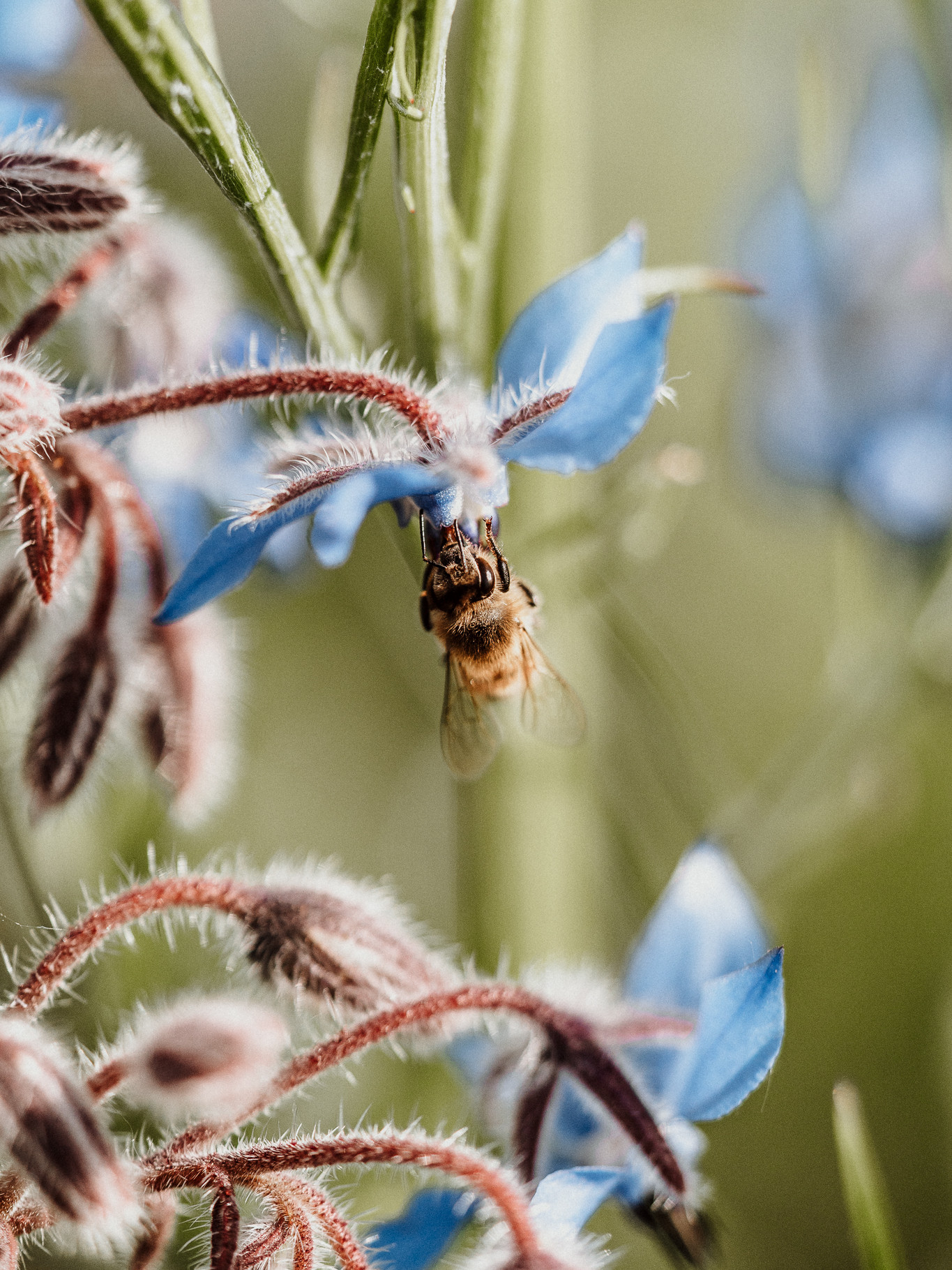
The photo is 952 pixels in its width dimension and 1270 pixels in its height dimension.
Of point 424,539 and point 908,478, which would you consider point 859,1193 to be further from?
point 908,478

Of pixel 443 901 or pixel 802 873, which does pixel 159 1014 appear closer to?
pixel 802 873

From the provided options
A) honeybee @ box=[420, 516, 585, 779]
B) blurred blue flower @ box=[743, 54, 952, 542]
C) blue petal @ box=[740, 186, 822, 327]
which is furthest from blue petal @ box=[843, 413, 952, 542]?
honeybee @ box=[420, 516, 585, 779]

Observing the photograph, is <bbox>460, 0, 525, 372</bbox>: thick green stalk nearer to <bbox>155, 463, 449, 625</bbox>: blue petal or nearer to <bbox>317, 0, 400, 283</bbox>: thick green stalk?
<bbox>317, 0, 400, 283</bbox>: thick green stalk

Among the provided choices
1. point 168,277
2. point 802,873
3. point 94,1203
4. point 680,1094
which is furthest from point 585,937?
point 94,1203

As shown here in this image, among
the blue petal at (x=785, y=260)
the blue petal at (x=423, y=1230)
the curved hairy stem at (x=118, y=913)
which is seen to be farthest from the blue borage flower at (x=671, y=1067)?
the blue petal at (x=785, y=260)

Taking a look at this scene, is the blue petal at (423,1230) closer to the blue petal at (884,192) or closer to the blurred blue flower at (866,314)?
the blurred blue flower at (866,314)
